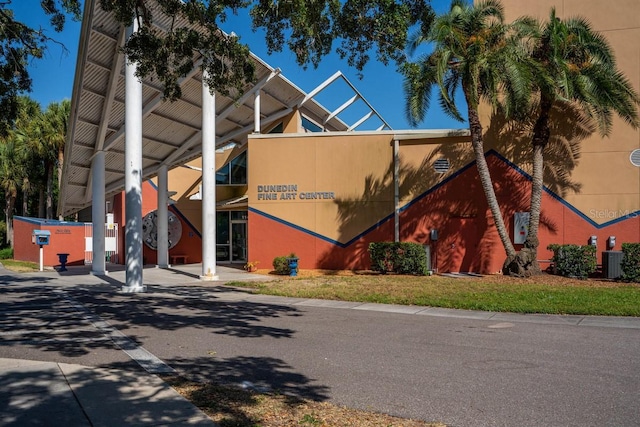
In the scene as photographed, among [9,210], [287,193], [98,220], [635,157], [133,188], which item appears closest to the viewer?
[133,188]

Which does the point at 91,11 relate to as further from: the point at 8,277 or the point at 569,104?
the point at 569,104

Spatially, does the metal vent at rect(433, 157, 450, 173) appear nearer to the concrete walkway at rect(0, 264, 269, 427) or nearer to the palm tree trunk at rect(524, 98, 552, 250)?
the palm tree trunk at rect(524, 98, 552, 250)

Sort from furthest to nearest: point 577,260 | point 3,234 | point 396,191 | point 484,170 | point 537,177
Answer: point 3,234 < point 396,191 < point 537,177 < point 484,170 < point 577,260

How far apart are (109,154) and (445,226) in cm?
1575

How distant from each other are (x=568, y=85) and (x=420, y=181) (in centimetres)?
666

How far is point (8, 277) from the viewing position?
22688 mm

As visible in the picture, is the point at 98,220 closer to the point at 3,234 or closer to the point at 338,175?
the point at 338,175

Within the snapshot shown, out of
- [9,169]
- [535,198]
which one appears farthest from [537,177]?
[9,169]

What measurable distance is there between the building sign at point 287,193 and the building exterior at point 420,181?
0.15 ft

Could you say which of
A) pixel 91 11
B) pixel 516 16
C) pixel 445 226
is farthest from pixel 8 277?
pixel 516 16

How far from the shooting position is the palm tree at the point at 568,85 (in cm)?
1795

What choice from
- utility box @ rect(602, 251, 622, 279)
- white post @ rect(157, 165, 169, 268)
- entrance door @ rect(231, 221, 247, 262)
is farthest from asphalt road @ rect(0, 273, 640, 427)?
entrance door @ rect(231, 221, 247, 262)

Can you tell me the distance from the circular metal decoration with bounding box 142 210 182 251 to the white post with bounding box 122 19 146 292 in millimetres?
13729

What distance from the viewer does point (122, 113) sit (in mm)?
22328
